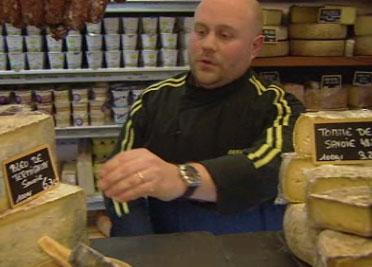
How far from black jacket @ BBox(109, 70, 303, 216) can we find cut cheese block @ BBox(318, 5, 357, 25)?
48.3 inches

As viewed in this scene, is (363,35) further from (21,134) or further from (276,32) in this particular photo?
(21,134)

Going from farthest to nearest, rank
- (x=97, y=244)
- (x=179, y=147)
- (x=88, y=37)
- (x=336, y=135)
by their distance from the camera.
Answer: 1. (x=88, y=37)
2. (x=179, y=147)
3. (x=97, y=244)
4. (x=336, y=135)

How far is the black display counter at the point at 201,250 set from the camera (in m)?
1.14

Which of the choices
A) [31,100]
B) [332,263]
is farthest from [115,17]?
[332,263]

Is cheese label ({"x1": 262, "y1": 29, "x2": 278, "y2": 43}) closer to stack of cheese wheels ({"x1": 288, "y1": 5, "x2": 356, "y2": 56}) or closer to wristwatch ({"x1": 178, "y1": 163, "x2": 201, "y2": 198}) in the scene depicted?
stack of cheese wheels ({"x1": 288, "y1": 5, "x2": 356, "y2": 56})

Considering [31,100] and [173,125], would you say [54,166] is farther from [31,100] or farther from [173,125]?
[31,100]

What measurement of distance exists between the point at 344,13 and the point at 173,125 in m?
1.51

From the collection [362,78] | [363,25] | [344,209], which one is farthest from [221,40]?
[362,78]

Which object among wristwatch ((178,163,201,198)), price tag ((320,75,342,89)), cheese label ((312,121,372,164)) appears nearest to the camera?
cheese label ((312,121,372,164))

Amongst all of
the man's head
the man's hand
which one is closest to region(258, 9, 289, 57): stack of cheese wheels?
the man's head

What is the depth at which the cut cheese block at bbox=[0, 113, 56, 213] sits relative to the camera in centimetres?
102

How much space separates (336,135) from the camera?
1111 millimetres

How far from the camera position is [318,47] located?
2.87 meters

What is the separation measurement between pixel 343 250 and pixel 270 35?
7.01 ft
